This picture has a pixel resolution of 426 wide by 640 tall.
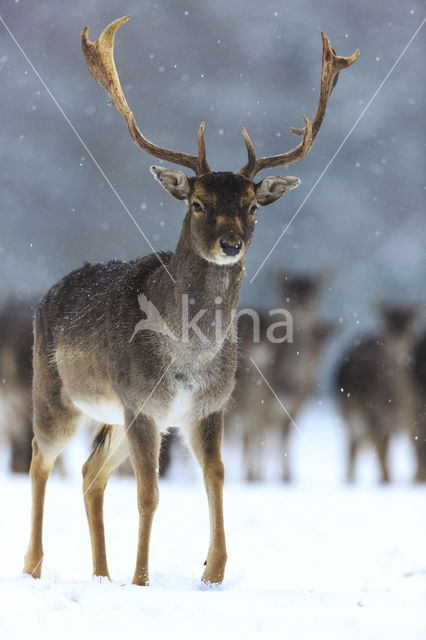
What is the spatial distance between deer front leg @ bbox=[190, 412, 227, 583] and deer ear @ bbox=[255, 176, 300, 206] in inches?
70.3

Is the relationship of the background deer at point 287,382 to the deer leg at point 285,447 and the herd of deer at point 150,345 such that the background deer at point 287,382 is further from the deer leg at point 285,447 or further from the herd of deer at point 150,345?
the herd of deer at point 150,345

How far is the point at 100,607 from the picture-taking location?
13.2ft

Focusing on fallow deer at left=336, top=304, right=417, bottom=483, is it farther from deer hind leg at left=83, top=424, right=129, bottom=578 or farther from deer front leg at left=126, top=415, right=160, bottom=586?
deer front leg at left=126, top=415, right=160, bottom=586

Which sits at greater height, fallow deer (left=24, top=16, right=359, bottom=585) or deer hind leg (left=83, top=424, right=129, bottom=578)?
fallow deer (left=24, top=16, right=359, bottom=585)

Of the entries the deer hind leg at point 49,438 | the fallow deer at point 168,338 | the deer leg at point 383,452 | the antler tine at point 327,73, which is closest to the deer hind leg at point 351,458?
the deer leg at point 383,452

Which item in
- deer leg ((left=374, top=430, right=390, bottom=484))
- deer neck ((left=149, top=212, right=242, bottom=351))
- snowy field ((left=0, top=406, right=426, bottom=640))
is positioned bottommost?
deer leg ((left=374, top=430, right=390, bottom=484))

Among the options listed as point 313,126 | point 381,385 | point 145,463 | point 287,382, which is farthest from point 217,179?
point 381,385

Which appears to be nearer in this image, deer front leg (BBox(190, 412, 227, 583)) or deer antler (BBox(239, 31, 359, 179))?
deer front leg (BBox(190, 412, 227, 583))

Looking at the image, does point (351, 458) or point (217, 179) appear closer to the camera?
point (217, 179)

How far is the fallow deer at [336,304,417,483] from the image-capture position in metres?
20.4

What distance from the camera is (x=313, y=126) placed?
6508mm

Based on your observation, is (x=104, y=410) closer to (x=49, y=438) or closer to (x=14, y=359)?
(x=49, y=438)

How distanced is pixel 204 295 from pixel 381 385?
16789mm

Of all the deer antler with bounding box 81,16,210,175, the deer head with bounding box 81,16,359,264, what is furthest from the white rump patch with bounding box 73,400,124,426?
the deer antler with bounding box 81,16,210,175
